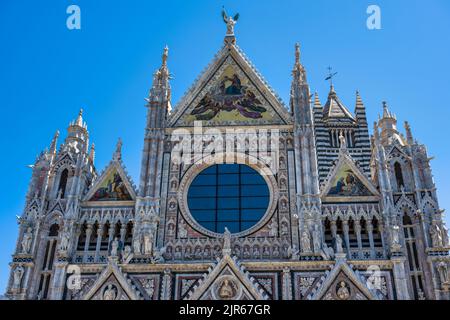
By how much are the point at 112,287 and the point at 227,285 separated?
4296 millimetres

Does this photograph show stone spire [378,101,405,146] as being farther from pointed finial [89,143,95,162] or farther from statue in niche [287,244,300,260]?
pointed finial [89,143,95,162]

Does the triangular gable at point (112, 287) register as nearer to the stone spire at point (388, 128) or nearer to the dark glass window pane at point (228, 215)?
the dark glass window pane at point (228, 215)

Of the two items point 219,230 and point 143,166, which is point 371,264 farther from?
point 143,166

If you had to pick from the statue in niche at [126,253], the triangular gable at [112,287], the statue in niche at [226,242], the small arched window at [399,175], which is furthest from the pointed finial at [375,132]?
the triangular gable at [112,287]

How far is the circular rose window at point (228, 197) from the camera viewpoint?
77.6 ft

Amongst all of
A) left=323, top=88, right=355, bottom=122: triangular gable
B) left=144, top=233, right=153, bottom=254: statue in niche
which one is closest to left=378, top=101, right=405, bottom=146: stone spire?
left=144, top=233, right=153, bottom=254: statue in niche

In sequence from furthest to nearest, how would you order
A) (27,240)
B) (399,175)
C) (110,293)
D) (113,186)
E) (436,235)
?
(113,186), (399,175), (27,240), (436,235), (110,293)

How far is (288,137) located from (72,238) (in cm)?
997

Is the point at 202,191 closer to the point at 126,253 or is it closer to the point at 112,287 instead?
the point at 126,253

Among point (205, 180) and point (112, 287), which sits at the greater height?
point (205, 180)

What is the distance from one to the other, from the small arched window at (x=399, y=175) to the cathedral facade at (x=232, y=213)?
0.06 meters

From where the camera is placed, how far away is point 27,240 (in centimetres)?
2288

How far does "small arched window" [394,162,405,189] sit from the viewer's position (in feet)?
79.7

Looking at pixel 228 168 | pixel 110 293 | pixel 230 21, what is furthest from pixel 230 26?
pixel 110 293
